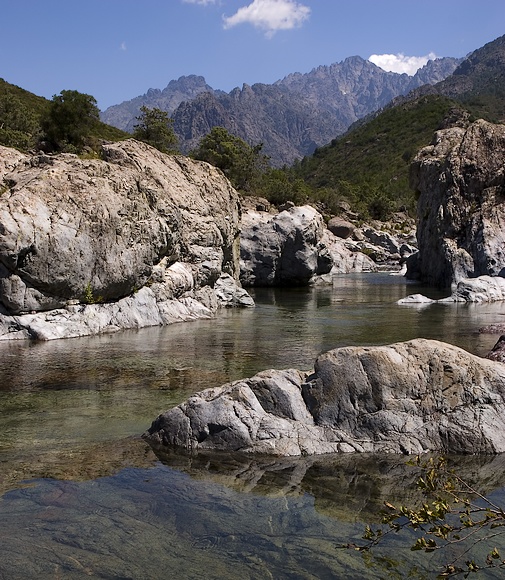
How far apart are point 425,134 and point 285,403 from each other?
6848 inches

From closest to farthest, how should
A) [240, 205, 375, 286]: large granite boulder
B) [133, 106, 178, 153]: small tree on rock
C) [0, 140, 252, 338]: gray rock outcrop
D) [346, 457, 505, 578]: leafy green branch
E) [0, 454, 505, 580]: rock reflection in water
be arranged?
[346, 457, 505, 578]: leafy green branch
[0, 454, 505, 580]: rock reflection in water
[0, 140, 252, 338]: gray rock outcrop
[240, 205, 375, 286]: large granite boulder
[133, 106, 178, 153]: small tree on rock

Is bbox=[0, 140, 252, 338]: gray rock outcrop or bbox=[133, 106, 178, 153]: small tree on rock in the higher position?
bbox=[133, 106, 178, 153]: small tree on rock

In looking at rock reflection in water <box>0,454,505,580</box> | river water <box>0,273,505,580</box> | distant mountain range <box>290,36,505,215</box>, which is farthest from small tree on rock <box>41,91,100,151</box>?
distant mountain range <box>290,36,505,215</box>

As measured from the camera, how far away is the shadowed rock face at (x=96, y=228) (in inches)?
1005

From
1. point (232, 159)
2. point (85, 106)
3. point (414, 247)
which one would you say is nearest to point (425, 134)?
point (414, 247)

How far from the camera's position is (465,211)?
58.9 m

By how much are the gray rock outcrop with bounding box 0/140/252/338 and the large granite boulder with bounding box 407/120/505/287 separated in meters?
24.8

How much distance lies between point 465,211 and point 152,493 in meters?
55.5

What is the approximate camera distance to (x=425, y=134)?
17175 cm

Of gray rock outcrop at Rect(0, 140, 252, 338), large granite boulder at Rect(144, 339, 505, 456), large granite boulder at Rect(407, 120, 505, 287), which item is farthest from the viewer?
large granite boulder at Rect(407, 120, 505, 287)

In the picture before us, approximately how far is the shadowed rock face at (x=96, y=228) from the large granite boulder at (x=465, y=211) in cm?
2579

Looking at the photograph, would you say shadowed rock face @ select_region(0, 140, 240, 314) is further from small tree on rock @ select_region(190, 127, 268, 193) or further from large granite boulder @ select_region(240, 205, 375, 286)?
small tree on rock @ select_region(190, 127, 268, 193)

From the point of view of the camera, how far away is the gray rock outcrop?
2552 cm

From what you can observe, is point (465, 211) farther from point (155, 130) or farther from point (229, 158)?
point (229, 158)
